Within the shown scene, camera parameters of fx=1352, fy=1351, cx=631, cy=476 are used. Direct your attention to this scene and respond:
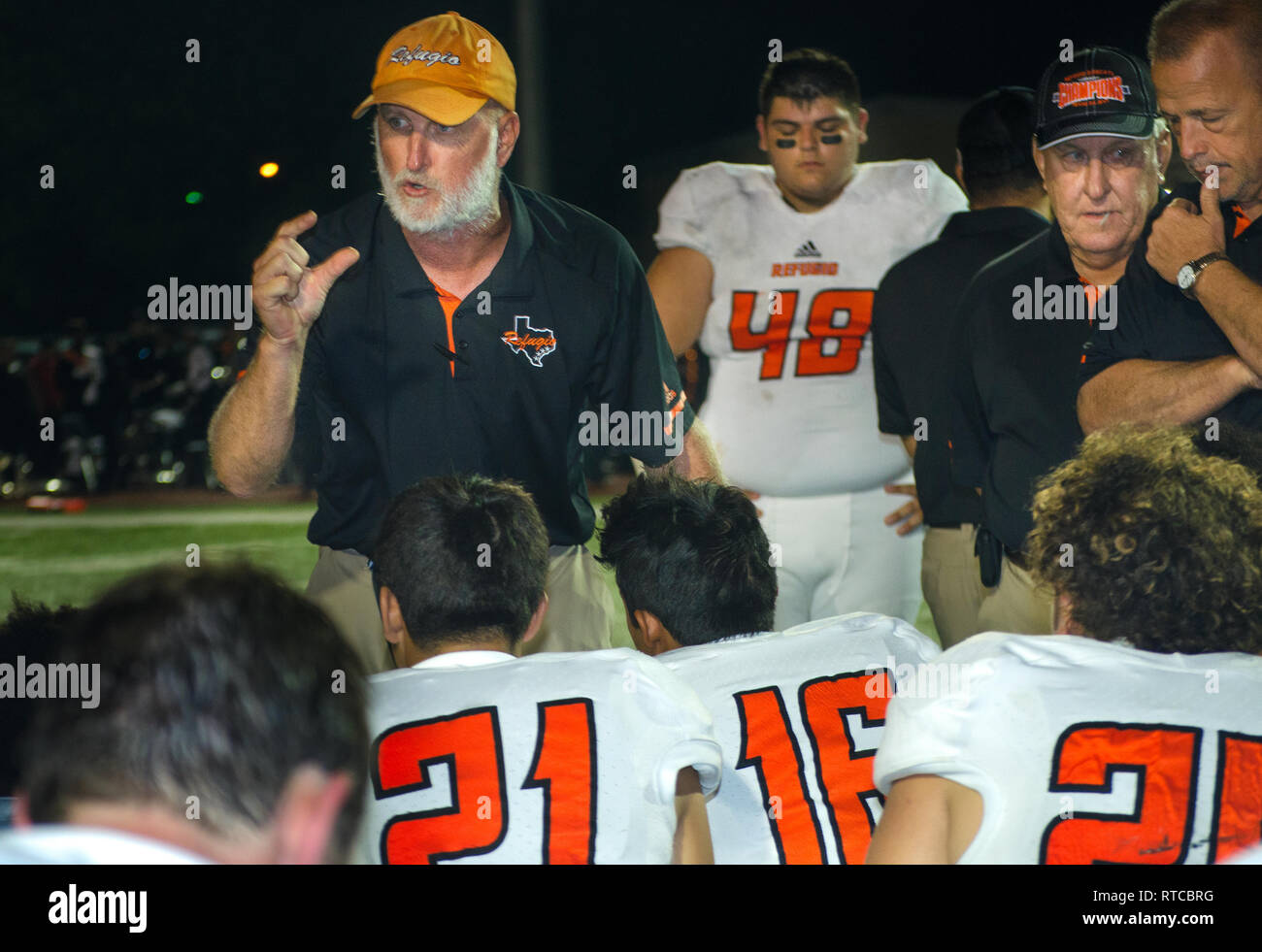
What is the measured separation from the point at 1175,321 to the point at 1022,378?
46 cm

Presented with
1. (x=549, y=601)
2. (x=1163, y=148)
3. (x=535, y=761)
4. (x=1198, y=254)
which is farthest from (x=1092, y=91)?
(x=535, y=761)

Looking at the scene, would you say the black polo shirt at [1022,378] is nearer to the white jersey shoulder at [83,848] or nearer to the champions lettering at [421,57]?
the champions lettering at [421,57]

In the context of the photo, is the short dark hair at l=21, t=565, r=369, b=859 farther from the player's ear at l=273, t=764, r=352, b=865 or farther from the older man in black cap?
the older man in black cap

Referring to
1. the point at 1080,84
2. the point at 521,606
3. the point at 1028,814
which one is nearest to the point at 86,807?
the point at 1028,814

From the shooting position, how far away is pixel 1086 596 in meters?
1.89

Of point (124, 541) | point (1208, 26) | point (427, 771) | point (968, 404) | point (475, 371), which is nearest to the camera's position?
point (427, 771)

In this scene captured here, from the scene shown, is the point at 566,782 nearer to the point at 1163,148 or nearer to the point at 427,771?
the point at 427,771

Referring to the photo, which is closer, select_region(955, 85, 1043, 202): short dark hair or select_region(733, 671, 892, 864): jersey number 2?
select_region(733, 671, 892, 864): jersey number 2

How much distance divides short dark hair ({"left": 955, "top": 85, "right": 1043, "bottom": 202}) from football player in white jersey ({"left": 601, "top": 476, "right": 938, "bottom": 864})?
1.81 metres

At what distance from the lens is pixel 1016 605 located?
11.1 ft

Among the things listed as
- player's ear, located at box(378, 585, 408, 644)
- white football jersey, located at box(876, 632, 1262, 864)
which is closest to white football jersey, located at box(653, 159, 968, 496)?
player's ear, located at box(378, 585, 408, 644)

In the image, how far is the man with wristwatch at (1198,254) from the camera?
2684 mm

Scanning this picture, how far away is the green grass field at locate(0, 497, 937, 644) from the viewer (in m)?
8.92

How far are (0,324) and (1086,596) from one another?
2280cm
